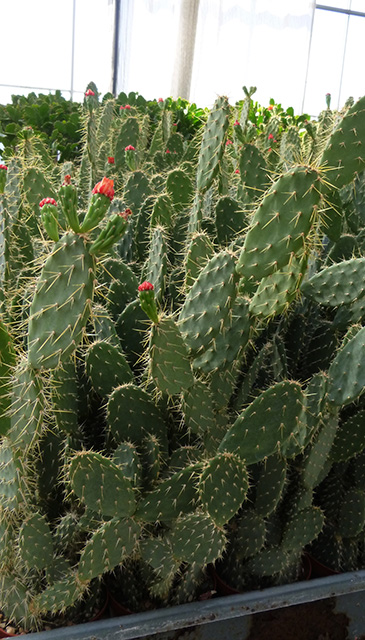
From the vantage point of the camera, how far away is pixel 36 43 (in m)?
11.7

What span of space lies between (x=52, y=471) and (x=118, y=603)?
10.8 inches

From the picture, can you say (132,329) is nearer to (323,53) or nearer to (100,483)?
(100,483)

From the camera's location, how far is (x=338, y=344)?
4.45ft

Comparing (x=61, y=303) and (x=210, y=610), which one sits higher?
(x=61, y=303)

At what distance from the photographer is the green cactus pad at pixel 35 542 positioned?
1025 mm

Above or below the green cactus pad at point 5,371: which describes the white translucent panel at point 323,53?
above

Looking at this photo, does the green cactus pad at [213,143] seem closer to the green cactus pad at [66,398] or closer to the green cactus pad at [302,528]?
the green cactus pad at [66,398]

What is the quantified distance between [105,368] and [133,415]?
0.10m

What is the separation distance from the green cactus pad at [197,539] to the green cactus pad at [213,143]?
0.74m

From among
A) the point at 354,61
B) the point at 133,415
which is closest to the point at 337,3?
the point at 354,61

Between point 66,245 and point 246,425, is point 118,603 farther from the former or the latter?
point 66,245

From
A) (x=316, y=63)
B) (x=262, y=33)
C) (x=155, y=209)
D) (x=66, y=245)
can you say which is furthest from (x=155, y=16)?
(x=66, y=245)

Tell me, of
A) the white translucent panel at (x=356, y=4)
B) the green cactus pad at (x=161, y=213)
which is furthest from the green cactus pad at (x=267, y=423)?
the white translucent panel at (x=356, y=4)

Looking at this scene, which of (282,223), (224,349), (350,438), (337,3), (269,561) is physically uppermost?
(337,3)
